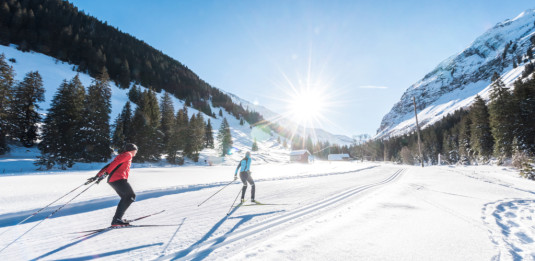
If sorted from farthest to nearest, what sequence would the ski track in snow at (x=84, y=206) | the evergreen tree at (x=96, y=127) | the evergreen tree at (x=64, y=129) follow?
1. the evergreen tree at (x=96, y=127)
2. the evergreen tree at (x=64, y=129)
3. the ski track in snow at (x=84, y=206)

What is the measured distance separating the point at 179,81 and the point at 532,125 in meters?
113

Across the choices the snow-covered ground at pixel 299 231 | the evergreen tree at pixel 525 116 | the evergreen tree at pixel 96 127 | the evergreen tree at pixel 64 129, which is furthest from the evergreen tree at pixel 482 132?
the evergreen tree at pixel 64 129

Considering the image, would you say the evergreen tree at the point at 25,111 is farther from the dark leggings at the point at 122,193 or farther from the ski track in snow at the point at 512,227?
the ski track in snow at the point at 512,227

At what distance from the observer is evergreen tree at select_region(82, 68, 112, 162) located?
88.3 ft

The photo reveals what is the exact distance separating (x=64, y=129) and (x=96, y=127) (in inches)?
123

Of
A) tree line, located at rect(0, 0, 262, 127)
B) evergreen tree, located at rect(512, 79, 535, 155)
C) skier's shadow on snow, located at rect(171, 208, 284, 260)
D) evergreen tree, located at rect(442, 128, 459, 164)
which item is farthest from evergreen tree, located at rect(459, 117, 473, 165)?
tree line, located at rect(0, 0, 262, 127)

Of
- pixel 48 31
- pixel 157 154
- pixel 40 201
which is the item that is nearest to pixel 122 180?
pixel 40 201

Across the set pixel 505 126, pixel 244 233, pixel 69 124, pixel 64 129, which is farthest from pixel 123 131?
pixel 505 126

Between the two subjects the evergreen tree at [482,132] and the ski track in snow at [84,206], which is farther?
the evergreen tree at [482,132]

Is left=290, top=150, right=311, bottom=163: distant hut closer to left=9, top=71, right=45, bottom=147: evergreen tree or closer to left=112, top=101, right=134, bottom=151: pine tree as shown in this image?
left=112, top=101, right=134, bottom=151: pine tree

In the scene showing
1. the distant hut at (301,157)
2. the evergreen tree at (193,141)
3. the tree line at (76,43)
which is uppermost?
the tree line at (76,43)

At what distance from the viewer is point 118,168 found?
5098 millimetres

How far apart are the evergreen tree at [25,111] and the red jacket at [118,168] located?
36.9 meters

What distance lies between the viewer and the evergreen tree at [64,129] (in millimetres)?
23781
